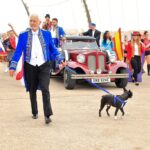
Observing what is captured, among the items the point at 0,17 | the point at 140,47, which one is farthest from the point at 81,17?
the point at 140,47

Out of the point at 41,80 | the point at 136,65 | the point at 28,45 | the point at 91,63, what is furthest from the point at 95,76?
the point at 28,45

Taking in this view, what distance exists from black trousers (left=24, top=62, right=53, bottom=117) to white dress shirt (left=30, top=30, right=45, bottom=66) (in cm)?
7

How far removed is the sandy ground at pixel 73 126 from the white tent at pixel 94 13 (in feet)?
51.7

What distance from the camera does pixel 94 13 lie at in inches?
1097

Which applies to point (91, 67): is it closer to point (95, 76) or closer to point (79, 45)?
point (95, 76)

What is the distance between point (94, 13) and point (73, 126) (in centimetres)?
2097

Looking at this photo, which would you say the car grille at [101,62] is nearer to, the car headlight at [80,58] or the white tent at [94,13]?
the car headlight at [80,58]

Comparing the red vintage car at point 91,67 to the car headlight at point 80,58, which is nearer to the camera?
the red vintage car at point 91,67

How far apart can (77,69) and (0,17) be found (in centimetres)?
1769

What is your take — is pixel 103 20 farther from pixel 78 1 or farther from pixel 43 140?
pixel 43 140

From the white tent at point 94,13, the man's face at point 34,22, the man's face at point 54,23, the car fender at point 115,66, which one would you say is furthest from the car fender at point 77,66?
the white tent at point 94,13

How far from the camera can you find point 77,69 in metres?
12.8

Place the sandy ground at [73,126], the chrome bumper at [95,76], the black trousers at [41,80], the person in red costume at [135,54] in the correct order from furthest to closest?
1. the person in red costume at [135,54]
2. the chrome bumper at [95,76]
3. the black trousers at [41,80]
4. the sandy ground at [73,126]

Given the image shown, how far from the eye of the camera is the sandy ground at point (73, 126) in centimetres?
614
